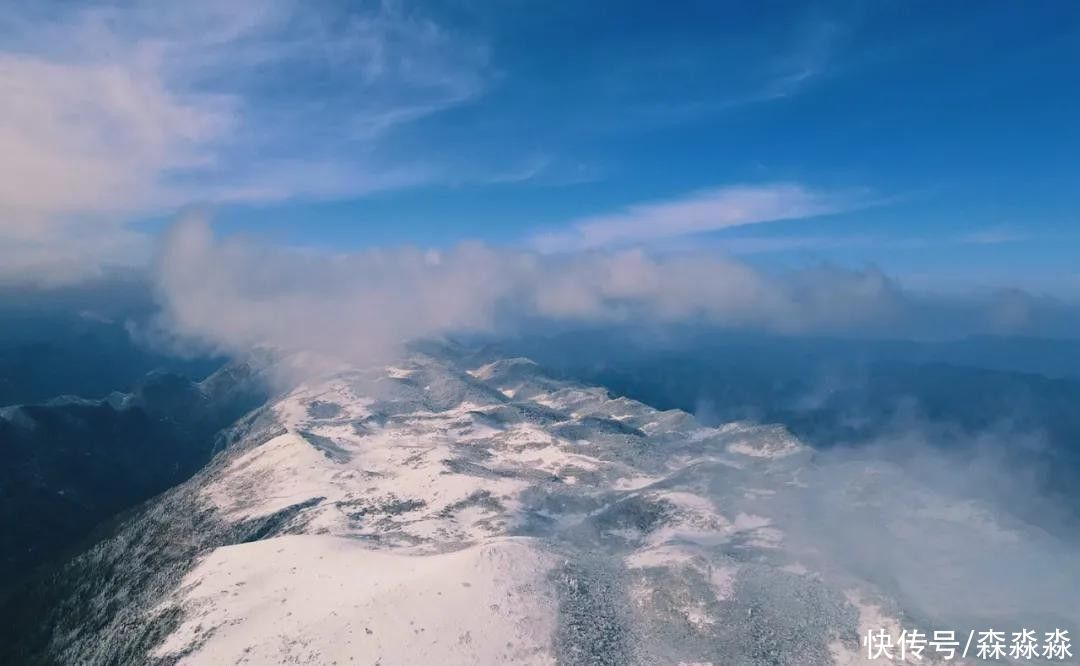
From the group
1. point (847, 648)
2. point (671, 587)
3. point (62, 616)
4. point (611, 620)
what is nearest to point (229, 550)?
point (62, 616)

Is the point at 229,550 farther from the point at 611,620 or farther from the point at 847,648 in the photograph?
the point at 847,648

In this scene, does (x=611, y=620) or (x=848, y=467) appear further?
(x=848, y=467)

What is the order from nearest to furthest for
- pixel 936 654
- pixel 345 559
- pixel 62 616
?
Result: pixel 936 654 < pixel 345 559 < pixel 62 616

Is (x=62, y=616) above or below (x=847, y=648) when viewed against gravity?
below

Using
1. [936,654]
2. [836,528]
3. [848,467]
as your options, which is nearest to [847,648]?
[936,654]

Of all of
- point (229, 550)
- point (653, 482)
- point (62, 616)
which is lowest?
point (62, 616)

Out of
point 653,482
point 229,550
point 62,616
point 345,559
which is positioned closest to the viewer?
point 345,559

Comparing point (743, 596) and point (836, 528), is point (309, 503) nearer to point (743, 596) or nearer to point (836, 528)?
point (743, 596)
